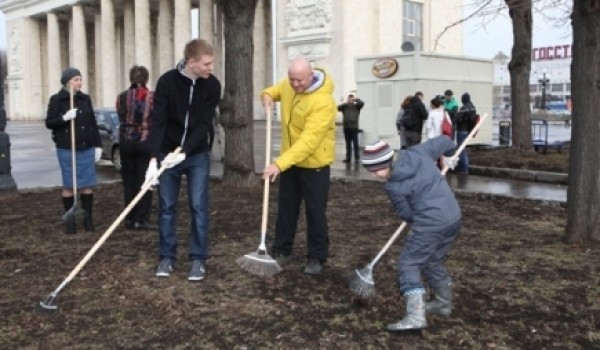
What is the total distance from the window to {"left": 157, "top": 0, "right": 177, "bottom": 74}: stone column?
18746 millimetres

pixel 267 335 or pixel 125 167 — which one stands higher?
pixel 125 167

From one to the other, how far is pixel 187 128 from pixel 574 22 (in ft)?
12.8

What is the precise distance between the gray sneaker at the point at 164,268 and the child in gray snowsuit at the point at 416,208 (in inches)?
78.3

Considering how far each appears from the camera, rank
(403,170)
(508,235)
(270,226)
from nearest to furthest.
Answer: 1. (403,170)
2. (508,235)
3. (270,226)

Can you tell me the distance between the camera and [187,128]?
5.15 meters

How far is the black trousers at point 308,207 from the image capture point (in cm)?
519

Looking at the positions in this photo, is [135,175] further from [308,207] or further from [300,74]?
[300,74]

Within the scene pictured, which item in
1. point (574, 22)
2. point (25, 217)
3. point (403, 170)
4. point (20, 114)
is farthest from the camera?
point (20, 114)

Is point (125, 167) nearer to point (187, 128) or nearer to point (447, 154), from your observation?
point (187, 128)

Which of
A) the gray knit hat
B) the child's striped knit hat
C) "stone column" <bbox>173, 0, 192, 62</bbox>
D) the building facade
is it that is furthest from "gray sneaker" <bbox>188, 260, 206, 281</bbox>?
the building facade

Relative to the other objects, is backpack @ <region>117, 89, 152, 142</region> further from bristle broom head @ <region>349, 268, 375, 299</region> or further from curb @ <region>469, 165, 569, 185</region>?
curb @ <region>469, 165, 569, 185</region>

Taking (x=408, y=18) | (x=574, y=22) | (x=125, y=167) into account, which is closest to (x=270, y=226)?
(x=125, y=167)

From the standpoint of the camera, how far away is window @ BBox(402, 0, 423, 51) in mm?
41344

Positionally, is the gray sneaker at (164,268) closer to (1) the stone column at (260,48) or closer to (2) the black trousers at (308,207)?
(2) the black trousers at (308,207)
